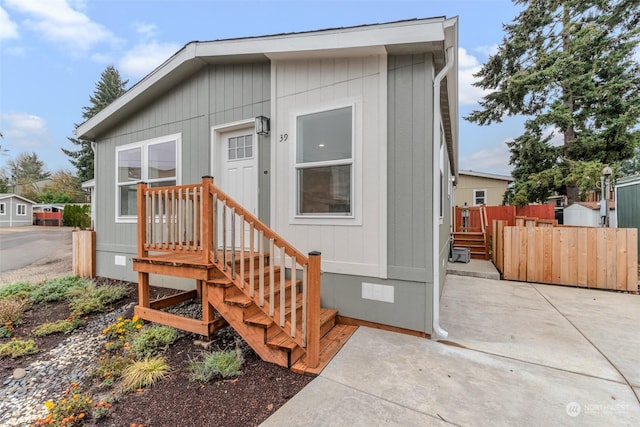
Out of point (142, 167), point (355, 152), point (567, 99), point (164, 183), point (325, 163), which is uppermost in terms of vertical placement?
point (567, 99)

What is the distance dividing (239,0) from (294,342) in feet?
23.0

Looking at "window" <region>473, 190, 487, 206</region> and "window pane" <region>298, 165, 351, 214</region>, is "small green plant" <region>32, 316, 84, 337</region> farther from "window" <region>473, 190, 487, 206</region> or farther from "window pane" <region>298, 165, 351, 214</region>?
"window" <region>473, 190, 487, 206</region>

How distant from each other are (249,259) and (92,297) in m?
3.43

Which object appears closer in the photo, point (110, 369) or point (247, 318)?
point (110, 369)

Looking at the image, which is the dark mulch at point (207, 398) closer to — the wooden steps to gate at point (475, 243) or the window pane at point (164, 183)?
the window pane at point (164, 183)

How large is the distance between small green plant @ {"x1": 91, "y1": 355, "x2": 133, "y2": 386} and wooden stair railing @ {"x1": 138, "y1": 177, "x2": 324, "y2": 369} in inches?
34.0

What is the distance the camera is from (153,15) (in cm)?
701

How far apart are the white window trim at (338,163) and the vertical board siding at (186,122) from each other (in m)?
Result: 0.53

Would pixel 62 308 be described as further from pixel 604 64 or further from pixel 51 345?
pixel 604 64

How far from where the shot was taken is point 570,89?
10867mm

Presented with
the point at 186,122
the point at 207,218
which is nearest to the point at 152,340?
the point at 207,218

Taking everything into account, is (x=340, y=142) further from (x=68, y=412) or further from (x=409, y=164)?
(x=68, y=412)

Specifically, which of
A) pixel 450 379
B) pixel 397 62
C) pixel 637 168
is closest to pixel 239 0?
pixel 397 62

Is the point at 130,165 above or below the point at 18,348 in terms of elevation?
above
